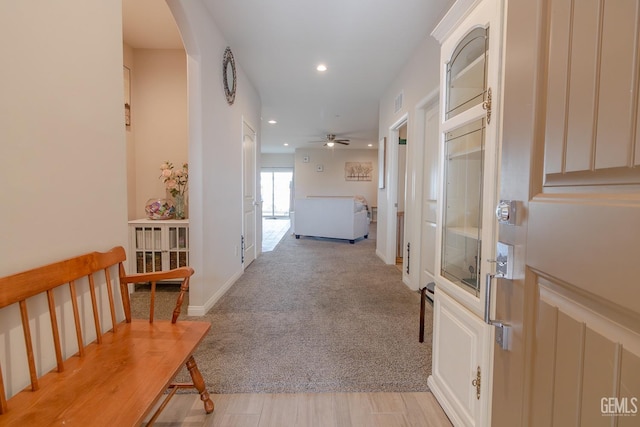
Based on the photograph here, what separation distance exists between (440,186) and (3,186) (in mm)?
1732

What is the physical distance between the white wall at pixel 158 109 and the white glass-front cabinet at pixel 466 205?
2.84 metres

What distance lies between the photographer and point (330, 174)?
1033 cm

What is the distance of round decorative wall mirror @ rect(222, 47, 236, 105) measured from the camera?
122 inches

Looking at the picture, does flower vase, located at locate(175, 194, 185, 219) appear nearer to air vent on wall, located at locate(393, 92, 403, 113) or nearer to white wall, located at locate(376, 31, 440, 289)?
white wall, located at locate(376, 31, 440, 289)

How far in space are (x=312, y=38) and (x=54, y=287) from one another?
304 centimetres

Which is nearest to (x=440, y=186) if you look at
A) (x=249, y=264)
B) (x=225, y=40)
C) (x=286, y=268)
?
(x=225, y=40)

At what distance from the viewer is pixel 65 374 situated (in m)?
1.00

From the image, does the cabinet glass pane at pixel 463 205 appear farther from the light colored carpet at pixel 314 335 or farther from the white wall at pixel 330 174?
the white wall at pixel 330 174

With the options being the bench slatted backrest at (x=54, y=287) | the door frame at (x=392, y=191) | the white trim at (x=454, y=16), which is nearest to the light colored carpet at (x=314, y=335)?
the door frame at (x=392, y=191)

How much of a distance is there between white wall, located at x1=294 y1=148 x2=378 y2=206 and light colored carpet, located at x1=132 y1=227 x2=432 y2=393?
6.46 meters

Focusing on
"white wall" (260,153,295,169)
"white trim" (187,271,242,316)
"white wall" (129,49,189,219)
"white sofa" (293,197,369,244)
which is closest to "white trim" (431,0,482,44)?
"white trim" (187,271,242,316)

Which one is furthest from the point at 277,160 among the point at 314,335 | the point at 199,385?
the point at 199,385

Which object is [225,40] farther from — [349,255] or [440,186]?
[349,255]

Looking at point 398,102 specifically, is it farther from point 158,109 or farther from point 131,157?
point 131,157
